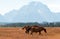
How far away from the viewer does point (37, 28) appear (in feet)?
101

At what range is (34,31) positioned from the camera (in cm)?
3058

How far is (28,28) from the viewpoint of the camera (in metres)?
32.8

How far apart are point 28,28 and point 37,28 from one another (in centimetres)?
224

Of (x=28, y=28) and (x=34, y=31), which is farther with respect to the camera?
(x=28, y=28)

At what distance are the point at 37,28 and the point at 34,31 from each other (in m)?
0.67

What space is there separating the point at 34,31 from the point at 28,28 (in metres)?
2.37
